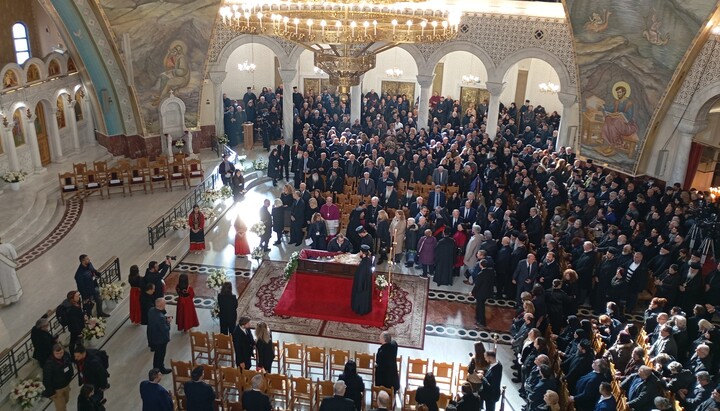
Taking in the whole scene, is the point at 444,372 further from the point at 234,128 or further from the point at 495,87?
the point at 234,128

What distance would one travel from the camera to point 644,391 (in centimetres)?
717

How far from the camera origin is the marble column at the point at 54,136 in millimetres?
17094

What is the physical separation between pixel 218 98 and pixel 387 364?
1411 centimetres

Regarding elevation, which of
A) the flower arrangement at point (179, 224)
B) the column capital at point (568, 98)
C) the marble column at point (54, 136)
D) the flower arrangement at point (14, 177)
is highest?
the column capital at point (568, 98)

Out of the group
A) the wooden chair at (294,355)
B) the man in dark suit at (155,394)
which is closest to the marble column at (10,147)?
the wooden chair at (294,355)

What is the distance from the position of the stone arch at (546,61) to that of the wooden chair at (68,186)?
12.8 metres

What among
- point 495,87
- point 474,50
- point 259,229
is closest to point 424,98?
point 474,50

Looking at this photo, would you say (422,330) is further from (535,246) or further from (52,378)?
(52,378)

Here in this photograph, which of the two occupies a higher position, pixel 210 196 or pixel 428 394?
pixel 210 196

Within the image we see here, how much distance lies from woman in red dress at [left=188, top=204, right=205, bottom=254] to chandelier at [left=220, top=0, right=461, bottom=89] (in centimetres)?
476

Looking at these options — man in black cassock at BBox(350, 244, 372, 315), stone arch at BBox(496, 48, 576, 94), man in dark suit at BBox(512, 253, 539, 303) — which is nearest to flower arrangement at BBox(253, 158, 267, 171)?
stone arch at BBox(496, 48, 576, 94)

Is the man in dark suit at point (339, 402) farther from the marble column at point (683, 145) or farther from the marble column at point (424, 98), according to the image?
the marble column at point (424, 98)

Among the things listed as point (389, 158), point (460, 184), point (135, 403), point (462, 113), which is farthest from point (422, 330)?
point (462, 113)

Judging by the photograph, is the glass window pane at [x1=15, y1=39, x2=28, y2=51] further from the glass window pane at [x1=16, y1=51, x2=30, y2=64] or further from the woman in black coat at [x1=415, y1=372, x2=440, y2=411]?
the woman in black coat at [x1=415, y1=372, x2=440, y2=411]
